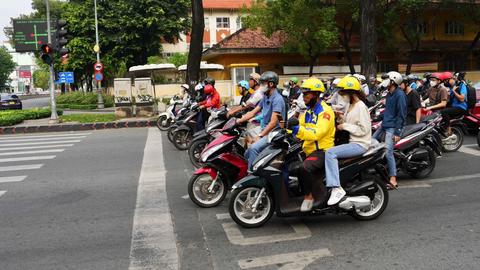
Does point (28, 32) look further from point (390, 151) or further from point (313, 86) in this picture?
point (313, 86)

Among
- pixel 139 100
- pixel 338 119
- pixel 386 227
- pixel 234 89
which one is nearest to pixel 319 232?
pixel 386 227

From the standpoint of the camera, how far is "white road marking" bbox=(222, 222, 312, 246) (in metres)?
4.82

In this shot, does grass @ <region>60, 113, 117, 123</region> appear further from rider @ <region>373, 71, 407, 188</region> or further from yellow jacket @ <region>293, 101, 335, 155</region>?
yellow jacket @ <region>293, 101, 335, 155</region>

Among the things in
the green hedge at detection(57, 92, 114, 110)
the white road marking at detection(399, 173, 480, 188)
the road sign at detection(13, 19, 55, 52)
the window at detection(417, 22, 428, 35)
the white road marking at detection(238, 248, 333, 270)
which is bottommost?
the white road marking at detection(238, 248, 333, 270)

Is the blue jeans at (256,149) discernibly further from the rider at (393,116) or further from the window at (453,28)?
the window at (453,28)

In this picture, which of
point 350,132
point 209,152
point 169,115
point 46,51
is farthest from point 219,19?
point 350,132

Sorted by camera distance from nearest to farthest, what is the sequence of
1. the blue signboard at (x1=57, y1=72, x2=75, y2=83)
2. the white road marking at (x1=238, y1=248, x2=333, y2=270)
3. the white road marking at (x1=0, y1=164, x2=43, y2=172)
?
the white road marking at (x1=238, y1=248, x2=333, y2=270) < the white road marking at (x1=0, y1=164, x2=43, y2=172) < the blue signboard at (x1=57, y1=72, x2=75, y2=83)

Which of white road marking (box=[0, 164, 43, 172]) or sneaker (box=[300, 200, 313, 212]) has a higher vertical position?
sneaker (box=[300, 200, 313, 212])

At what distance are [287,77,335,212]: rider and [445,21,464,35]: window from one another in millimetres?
33619

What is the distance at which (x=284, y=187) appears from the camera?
16.7ft

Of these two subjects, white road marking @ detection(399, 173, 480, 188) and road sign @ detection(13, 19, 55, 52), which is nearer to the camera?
white road marking @ detection(399, 173, 480, 188)

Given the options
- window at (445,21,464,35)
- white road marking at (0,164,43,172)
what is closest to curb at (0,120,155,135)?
white road marking at (0,164,43,172)

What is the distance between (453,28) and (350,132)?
111 ft

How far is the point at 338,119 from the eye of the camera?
17.8ft
